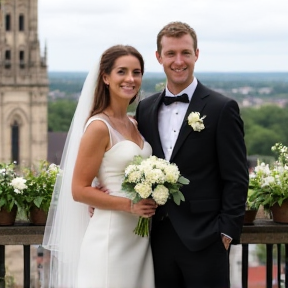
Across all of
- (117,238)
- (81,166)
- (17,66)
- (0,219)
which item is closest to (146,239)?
(117,238)

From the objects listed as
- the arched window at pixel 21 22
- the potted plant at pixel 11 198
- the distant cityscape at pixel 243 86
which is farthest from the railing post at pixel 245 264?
the distant cityscape at pixel 243 86

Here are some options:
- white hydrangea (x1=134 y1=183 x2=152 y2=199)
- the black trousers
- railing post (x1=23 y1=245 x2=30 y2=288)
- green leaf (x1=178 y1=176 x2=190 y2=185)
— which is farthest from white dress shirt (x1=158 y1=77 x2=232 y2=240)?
railing post (x1=23 y1=245 x2=30 y2=288)

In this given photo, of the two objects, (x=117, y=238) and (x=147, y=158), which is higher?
(x=147, y=158)

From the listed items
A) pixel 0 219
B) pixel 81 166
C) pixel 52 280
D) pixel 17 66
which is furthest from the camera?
pixel 17 66

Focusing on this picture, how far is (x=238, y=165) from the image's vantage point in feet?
19.8

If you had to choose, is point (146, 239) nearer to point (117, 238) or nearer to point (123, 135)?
point (117, 238)

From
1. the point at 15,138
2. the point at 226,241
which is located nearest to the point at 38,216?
the point at 226,241

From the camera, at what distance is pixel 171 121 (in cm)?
623

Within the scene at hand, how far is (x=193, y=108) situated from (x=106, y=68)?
0.57 m

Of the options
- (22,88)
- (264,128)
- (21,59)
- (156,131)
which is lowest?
(156,131)

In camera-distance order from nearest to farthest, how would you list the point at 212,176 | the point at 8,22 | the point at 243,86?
the point at 212,176 → the point at 8,22 → the point at 243,86

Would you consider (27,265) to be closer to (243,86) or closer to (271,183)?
(271,183)

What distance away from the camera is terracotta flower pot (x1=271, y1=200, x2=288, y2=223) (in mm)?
7438

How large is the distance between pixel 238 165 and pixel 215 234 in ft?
1.39
